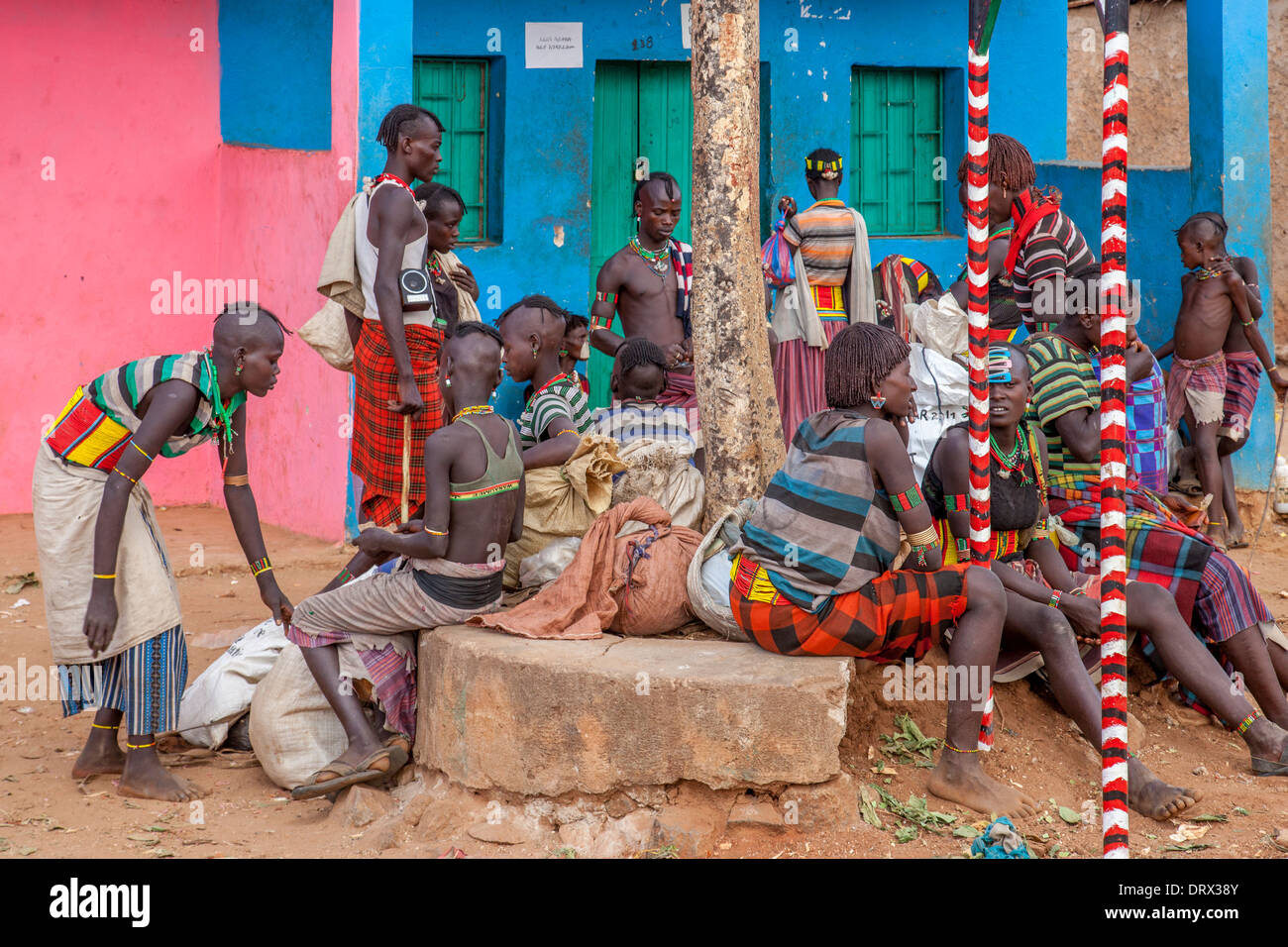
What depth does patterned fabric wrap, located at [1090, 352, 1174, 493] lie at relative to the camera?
569 cm

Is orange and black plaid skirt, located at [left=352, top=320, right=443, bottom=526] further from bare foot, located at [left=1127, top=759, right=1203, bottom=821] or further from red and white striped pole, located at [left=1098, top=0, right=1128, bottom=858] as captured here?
red and white striped pole, located at [left=1098, top=0, right=1128, bottom=858]

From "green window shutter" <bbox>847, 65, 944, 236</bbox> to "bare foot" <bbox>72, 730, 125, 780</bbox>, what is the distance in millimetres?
6230

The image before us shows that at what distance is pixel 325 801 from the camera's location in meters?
4.36

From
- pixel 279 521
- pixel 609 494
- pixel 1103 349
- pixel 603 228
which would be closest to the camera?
pixel 1103 349

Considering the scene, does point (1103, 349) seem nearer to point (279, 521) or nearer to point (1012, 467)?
point (1012, 467)

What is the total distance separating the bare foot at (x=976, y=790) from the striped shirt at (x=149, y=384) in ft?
8.23

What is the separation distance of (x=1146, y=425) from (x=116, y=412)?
13.3 feet

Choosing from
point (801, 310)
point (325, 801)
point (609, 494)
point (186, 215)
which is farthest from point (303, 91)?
point (325, 801)

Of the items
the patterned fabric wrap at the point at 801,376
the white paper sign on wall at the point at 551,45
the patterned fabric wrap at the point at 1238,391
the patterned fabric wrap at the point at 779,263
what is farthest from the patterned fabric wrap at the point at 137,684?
the patterned fabric wrap at the point at 1238,391

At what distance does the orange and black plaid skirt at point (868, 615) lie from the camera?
3.83 meters

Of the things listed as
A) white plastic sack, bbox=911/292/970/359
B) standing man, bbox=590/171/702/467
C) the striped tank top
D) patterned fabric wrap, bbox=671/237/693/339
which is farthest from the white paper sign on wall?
the striped tank top

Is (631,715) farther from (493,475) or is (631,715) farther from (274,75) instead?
(274,75)

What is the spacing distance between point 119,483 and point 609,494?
161 cm

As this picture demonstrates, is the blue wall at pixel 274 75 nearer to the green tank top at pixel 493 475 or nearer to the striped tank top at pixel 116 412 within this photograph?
the striped tank top at pixel 116 412
